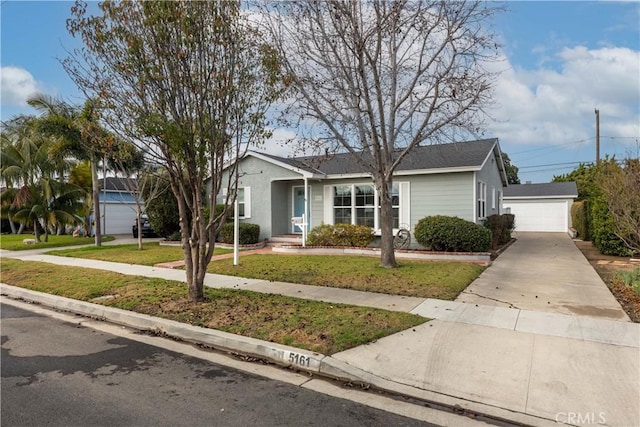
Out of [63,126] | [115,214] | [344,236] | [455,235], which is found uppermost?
[63,126]

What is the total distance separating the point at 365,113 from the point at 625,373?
781 cm

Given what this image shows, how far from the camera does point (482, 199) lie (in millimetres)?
16312

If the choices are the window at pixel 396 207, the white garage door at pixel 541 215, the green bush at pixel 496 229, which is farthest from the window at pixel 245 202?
the white garage door at pixel 541 215

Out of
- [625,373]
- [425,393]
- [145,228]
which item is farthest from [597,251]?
[145,228]

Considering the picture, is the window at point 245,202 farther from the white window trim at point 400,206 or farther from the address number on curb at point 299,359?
the address number on curb at point 299,359

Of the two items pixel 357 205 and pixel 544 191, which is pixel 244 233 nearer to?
pixel 357 205

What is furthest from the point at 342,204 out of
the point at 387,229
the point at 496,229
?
the point at 496,229

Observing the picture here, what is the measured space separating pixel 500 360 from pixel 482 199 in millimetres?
12680

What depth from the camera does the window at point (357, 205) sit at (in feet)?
51.5

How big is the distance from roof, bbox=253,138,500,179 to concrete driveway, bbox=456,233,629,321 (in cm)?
381

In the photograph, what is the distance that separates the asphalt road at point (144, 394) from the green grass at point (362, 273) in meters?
4.24

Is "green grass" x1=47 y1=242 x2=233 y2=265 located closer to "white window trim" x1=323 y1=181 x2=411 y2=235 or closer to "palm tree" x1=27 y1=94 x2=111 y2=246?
"palm tree" x1=27 y1=94 x2=111 y2=246

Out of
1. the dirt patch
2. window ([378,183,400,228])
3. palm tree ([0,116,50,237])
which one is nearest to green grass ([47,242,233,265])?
palm tree ([0,116,50,237])

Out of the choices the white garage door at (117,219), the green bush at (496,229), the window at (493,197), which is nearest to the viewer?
the green bush at (496,229)
